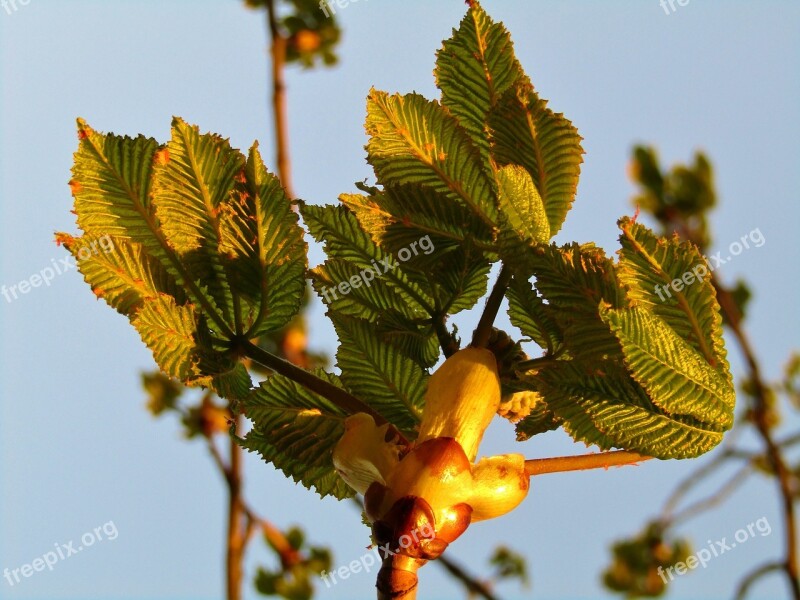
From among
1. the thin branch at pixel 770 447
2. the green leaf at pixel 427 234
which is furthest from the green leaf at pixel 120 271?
the thin branch at pixel 770 447

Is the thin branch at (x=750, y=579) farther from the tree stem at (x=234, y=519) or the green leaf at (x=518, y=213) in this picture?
the green leaf at (x=518, y=213)

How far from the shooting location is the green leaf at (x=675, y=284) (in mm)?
413

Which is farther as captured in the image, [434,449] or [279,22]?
[279,22]

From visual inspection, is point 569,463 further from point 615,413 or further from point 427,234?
point 427,234

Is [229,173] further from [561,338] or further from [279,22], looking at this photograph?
[279,22]

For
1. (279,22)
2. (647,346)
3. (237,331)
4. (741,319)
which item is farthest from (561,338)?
(741,319)

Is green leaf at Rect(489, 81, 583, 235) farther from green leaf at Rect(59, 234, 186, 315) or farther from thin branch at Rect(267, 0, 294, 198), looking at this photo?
thin branch at Rect(267, 0, 294, 198)

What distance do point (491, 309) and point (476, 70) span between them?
143 millimetres

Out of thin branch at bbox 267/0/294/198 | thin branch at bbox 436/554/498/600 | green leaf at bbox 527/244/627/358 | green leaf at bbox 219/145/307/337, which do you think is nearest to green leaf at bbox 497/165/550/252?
green leaf at bbox 527/244/627/358

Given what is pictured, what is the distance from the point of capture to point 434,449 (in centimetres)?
38

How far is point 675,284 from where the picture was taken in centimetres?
42

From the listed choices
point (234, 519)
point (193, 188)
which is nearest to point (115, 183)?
point (193, 188)

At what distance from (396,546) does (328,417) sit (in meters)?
0.12

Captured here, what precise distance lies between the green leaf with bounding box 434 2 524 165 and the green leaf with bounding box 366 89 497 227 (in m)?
0.02
